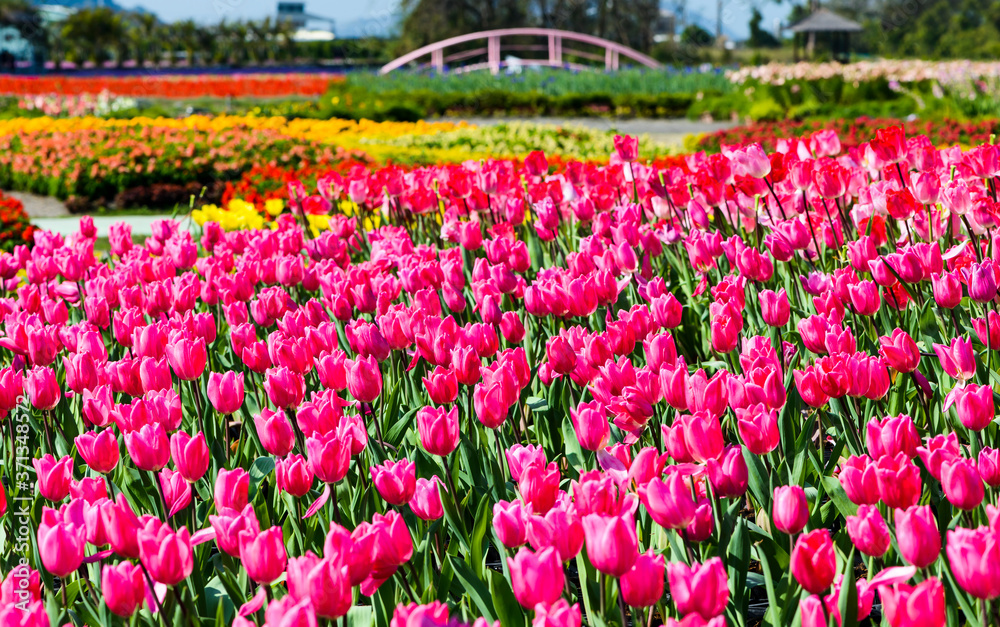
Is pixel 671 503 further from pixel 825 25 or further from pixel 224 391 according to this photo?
pixel 825 25

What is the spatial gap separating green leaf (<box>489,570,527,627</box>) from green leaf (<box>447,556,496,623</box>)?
0.14 ft

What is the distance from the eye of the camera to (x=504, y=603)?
1.40 meters

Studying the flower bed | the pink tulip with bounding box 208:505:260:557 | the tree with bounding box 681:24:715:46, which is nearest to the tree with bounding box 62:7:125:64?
the tree with bounding box 681:24:715:46

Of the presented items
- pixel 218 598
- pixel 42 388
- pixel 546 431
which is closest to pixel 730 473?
pixel 546 431

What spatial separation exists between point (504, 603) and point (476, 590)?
75 millimetres

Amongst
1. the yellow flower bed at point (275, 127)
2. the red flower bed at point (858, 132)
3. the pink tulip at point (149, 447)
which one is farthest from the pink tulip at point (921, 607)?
the yellow flower bed at point (275, 127)

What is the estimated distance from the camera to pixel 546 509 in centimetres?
143

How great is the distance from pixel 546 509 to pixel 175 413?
0.83 m

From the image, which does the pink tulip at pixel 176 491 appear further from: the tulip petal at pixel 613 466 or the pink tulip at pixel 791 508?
the pink tulip at pixel 791 508

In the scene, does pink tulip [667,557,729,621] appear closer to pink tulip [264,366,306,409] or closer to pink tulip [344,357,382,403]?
pink tulip [344,357,382,403]

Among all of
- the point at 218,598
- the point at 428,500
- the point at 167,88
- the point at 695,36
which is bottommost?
the point at 218,598

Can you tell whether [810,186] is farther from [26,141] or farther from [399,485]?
[26,141]

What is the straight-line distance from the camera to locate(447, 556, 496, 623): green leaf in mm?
1452

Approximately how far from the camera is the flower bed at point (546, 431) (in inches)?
50.2
